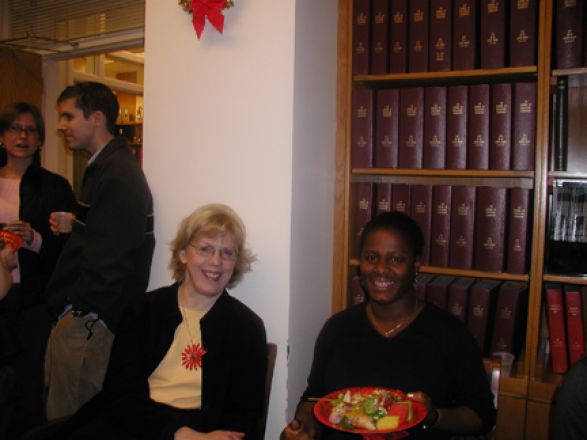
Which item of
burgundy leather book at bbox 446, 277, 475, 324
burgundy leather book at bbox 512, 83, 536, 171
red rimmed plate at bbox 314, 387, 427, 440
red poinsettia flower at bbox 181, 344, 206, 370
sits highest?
burgundy leather book at bbox 512, 83, 536, 171

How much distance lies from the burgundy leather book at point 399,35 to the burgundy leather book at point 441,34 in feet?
0.32

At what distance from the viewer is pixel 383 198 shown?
6.57 ft

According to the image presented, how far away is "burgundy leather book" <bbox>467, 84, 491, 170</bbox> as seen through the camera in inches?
72.5

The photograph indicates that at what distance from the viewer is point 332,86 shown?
1.92 metres

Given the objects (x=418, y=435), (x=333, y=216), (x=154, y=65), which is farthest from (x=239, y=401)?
(x=154, y=65)

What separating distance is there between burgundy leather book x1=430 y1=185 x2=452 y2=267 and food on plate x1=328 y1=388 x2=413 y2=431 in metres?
0.75

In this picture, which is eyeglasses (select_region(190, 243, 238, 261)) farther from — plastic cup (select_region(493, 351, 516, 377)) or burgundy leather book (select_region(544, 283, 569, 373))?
burgundy leather book (select_region(544, 283, 569, 373))

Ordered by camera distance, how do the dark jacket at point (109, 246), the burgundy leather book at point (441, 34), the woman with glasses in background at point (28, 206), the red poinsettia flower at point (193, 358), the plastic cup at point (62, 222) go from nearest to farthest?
the red poinsettia flower at point (193, 358), the dark jacket at point (109, 246), the burgundy leather book at point (441, 34), the plastic cup at point (62, 222), the woman with glasses in background at point (28, 206)

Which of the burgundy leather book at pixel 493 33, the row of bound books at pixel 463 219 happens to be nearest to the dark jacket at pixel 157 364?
the row of bound books at pixel 463 219

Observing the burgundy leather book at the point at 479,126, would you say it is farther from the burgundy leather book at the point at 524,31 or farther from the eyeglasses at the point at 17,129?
the eyeglasses at the point at 17,129

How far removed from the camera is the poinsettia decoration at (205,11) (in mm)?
1695

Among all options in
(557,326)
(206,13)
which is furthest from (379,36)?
(557,326)

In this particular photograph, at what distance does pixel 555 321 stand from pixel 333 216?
34.6 inches

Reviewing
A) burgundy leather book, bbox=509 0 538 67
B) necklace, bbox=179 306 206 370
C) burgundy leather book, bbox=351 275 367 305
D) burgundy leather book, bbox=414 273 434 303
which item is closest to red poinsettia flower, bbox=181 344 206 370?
necklace, bbox=179 306 206 370
